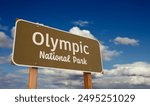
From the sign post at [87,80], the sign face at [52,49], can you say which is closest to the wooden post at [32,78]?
the sign face at [52,49]

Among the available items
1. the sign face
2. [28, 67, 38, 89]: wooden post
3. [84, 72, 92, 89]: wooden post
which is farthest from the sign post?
[28, 67, 38, 89]: wooden post

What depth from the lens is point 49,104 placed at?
4168mm

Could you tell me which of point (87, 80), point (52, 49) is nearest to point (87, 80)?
A: point (87, 80)

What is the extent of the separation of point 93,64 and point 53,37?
126 cm

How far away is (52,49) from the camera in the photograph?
4.48 metres

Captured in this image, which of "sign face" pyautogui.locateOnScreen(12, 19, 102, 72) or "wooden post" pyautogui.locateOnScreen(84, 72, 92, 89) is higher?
"sign face" pyautogui.locateOnScreen(12, 19, 102, 72)

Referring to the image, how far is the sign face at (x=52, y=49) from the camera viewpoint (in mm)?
3998

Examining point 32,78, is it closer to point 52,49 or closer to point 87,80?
point 52,49

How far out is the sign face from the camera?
4.00 m

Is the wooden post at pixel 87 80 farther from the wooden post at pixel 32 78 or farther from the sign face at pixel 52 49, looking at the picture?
the wooden post at pixel 32 78

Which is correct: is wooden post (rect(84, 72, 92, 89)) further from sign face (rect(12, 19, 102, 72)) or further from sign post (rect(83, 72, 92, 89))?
sign face (rect(12, 19, 102, 72))

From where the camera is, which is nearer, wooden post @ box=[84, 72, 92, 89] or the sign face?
the sign face

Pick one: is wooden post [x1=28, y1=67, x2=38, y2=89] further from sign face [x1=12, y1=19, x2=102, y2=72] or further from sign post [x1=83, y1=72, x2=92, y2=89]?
sign post [x1=83, y1=72, x2=92, y2=89]

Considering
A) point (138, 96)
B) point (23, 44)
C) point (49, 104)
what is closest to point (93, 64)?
point (138, 96)
